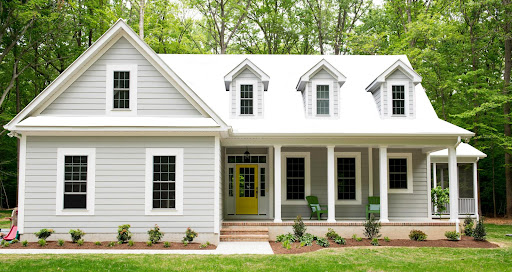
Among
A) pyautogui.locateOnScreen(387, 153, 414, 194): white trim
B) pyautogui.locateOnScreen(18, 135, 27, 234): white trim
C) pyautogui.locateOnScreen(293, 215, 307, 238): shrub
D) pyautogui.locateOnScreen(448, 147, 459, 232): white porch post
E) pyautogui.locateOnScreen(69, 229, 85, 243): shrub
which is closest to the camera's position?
pyautogui.locateOnScreen(69, 229, 85, 243): shrub

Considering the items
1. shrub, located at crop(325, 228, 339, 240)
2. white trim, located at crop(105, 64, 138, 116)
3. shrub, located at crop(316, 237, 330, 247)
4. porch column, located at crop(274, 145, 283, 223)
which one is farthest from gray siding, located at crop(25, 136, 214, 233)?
shrub, located at crop(325, 228, 339, 240)

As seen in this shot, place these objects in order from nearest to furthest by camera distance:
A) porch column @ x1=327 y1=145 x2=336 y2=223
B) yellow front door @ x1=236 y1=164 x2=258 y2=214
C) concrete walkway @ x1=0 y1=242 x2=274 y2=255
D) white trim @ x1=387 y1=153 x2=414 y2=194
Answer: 1. concrete walkway @ x1=0 y1=242 x2=274 y2=255
2. porch column @ x1=327 y1=145 x2=336 y2=223
3. yellow front door @ x1=236 y1=164 x2=258 y2=214
4. white trim @ x1=387 y1=153 x2=414 y2=194

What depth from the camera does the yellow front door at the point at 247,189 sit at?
17.8m

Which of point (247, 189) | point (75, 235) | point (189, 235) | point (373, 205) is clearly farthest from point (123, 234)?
point (373, 205)

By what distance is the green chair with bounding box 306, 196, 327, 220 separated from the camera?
54.5 ft

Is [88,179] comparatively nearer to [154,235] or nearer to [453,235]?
[154,235]

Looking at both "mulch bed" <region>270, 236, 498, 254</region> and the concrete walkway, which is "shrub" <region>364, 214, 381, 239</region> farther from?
the concrete walkway

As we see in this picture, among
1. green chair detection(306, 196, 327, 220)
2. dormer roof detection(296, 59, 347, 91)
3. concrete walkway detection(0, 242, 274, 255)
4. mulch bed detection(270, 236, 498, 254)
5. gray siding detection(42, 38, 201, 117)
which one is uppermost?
dormer roof detection(296, 59, 347, 91)

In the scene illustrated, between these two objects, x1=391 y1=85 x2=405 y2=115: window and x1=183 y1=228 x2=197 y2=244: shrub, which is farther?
x1=391 y1=85 x2=405 y2=115: window

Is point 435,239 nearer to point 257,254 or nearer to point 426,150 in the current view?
point 426,150

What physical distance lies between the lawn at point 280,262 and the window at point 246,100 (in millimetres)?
6394

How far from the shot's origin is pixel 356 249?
12.9 meters

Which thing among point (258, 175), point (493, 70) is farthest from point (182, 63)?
point (493, 70)

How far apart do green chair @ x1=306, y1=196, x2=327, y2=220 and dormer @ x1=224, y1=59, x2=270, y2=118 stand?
353 centimetres
